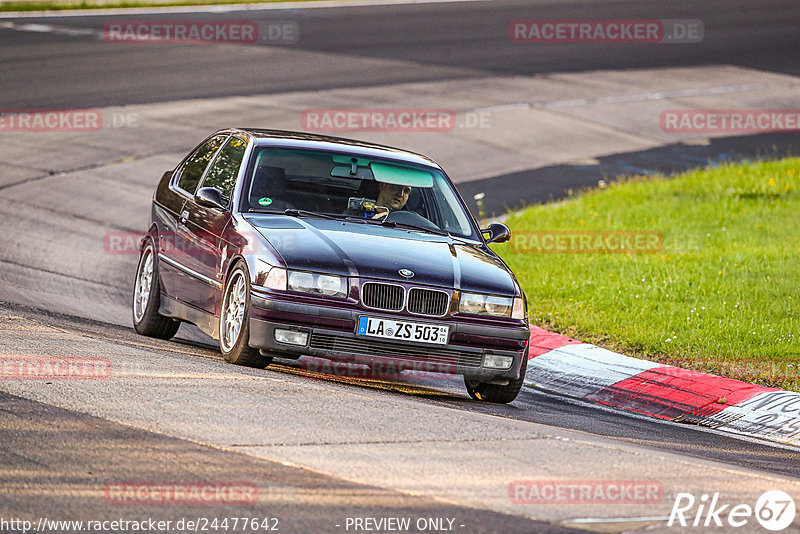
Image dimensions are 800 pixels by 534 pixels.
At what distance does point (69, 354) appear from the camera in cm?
759

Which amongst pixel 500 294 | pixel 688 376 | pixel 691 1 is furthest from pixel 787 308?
pixel 691 1

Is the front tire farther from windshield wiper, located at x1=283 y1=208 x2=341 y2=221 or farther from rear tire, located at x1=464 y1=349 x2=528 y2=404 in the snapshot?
rear tire, located at x1=464 y1=349 x2=528 y2=404

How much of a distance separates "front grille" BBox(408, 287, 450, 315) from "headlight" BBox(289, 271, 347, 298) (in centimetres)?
45

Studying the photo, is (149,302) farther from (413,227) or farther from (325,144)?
(413,227)

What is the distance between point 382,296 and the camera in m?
7.87

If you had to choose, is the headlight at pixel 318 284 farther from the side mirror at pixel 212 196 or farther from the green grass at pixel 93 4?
the green grass at pixel 93 4

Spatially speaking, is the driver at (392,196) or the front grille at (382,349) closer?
the front grille at (382,349)

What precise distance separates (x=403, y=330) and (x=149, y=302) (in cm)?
→ 280

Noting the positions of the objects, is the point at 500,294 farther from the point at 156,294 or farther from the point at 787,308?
the point at 787,308

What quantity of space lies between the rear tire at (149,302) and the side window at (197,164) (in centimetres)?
58

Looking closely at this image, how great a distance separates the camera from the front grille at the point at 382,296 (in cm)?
785
